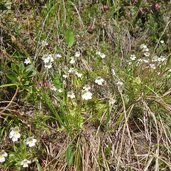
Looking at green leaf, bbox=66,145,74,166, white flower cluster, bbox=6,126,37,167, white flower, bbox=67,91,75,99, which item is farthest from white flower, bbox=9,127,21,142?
white flower, bbox=67,91,75,99

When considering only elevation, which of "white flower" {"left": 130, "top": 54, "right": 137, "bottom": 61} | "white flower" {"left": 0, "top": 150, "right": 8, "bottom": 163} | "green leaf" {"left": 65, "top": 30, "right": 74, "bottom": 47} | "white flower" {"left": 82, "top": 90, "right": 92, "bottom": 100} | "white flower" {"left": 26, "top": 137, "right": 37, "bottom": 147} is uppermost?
"green leaf" {"left": 65, "top": 30, "right": 74, "bottom": 47}

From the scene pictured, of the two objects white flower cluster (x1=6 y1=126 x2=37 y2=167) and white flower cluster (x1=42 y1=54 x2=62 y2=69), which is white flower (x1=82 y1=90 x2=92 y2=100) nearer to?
white flower cluster (x1=42 y1=54 x2=62 y2=69)

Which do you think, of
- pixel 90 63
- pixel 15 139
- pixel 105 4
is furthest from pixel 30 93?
pixel 105 4

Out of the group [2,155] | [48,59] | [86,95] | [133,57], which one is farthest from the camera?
[133,57]

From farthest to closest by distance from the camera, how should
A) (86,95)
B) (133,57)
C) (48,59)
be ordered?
(133,57) < (48,59) < (86,95)

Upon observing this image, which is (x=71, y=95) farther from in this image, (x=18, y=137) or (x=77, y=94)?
(x=18, y=137)

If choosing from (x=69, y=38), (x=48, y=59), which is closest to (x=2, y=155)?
(x=48, y=59)

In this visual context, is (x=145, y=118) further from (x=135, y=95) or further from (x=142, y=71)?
(x=142, y=71)

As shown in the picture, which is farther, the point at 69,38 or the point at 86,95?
the point at 69,38

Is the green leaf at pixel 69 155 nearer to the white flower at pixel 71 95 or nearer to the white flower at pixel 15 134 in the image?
the white flower at pixel 15 134

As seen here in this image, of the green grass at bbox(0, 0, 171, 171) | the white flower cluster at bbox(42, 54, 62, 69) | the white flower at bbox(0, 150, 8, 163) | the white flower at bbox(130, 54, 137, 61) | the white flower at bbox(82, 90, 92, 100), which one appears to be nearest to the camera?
the white flower at bbox(0, 150, 8, 163)
